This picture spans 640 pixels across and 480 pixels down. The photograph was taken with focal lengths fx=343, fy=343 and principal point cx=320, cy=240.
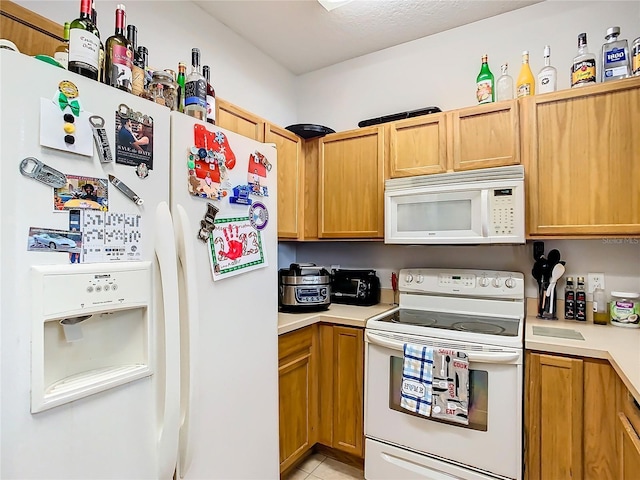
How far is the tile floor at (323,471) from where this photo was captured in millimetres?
2020

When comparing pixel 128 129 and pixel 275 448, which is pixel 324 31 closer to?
pixel 128 129

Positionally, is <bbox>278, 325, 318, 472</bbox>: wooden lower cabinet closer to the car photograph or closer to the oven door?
the oven door

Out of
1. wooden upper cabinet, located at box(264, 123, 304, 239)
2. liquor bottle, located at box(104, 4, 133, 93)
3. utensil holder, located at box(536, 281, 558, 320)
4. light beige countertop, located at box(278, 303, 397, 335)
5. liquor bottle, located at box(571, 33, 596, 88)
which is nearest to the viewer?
liquor bottle, located at box(104, 4, 133, 93)

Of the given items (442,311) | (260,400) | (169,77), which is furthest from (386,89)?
(260,400)

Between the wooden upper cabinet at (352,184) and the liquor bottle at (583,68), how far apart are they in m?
1.06

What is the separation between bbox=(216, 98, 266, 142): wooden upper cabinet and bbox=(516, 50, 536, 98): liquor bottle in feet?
4.93

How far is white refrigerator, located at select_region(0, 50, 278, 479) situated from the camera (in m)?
0.74

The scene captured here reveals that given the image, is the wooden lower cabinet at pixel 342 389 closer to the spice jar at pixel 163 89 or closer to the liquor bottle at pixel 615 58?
the spice jar at pixel 163 89

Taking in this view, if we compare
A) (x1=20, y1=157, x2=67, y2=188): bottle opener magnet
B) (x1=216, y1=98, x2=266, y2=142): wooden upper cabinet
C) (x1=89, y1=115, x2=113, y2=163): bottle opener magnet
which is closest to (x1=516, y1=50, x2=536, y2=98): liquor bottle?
(x1=216, y1=98, x2=266, y2=142): wooden upper cabinet

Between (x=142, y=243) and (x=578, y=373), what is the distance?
175cm

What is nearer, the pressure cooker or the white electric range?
the white electric range

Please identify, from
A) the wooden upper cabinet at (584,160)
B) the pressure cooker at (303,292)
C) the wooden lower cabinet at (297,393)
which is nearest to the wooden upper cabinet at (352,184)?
the pressure cooker at (303,292)

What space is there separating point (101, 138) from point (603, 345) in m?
1.99

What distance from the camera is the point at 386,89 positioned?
2.62 m
